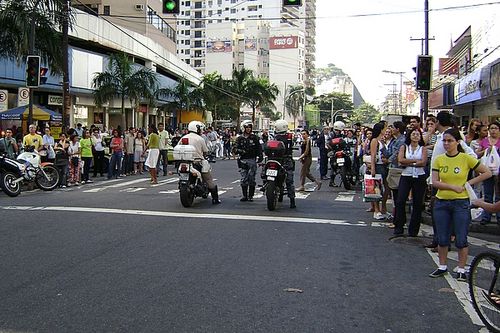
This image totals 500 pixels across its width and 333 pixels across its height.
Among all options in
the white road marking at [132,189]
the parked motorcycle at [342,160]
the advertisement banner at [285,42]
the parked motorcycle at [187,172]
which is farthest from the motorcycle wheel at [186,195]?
the advertisement banner at [285,42]

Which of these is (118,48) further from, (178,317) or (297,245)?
(178,317)

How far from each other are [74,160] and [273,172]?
832 centimetres

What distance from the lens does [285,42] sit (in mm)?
129875

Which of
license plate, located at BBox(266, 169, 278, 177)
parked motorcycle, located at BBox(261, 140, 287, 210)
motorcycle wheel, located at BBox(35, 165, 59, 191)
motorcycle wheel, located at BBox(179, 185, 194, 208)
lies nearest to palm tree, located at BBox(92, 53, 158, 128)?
motorcycle wheel, located at BBox(35, 165, 59, 191)

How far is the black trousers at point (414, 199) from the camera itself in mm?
8578

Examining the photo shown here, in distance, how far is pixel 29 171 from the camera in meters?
14.8

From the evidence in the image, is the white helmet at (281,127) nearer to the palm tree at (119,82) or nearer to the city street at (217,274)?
the city street at (217,274)

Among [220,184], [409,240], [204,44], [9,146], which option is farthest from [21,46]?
[204,44]

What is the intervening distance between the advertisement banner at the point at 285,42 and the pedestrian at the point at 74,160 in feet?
382

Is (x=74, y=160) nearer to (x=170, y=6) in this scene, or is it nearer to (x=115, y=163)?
(x=115, y=163)

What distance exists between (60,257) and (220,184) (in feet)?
33.7

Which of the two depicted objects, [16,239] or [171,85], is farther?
[171,85]

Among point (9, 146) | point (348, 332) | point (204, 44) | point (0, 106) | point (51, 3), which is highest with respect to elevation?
point (204, 44)

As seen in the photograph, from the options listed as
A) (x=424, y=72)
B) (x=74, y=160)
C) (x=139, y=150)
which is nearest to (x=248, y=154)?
(x=74, y=160)
